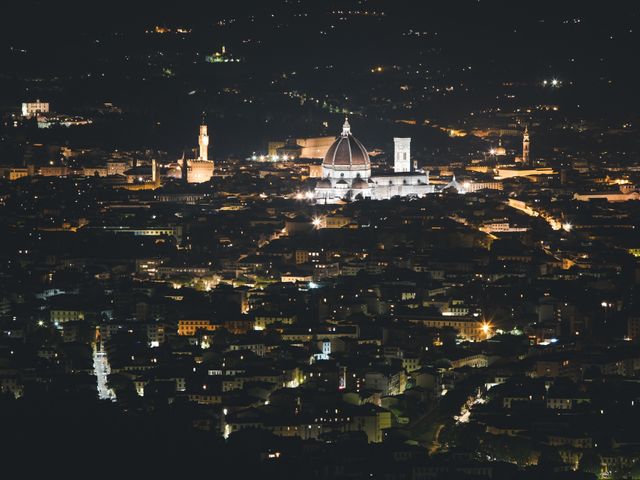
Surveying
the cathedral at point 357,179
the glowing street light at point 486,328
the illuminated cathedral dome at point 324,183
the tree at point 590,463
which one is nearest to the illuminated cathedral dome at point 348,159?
the cathedral at point 357,179

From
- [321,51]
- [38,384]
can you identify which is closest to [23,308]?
[38,384]

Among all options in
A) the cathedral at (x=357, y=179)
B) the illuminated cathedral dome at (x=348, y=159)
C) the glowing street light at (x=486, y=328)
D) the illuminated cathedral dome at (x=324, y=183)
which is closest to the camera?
the glowing street light at (x=486, y=328)

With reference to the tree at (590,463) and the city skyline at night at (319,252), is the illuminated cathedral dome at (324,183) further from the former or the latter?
the tree at (590,463)

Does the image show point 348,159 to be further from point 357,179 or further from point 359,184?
point 359,184

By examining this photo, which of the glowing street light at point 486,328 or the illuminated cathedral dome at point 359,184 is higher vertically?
the illuminated cathedral dome at point 359,184

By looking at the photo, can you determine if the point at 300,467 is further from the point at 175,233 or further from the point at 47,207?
the point at 47,207

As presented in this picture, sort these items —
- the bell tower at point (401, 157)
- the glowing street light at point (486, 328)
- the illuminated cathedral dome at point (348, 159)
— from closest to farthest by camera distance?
the glowing street light at point (486, 328), the illuminated cathedral dome at point (348, 159), the bell tower at point (401, 157)

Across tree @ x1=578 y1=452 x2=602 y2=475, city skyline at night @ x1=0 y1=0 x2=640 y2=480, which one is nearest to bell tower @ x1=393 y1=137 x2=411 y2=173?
city skyline at night @ x1=0 y1=0 x2=640 y2=480

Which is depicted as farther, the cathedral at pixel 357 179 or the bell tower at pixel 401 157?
the bell tower at pixel 401 157
